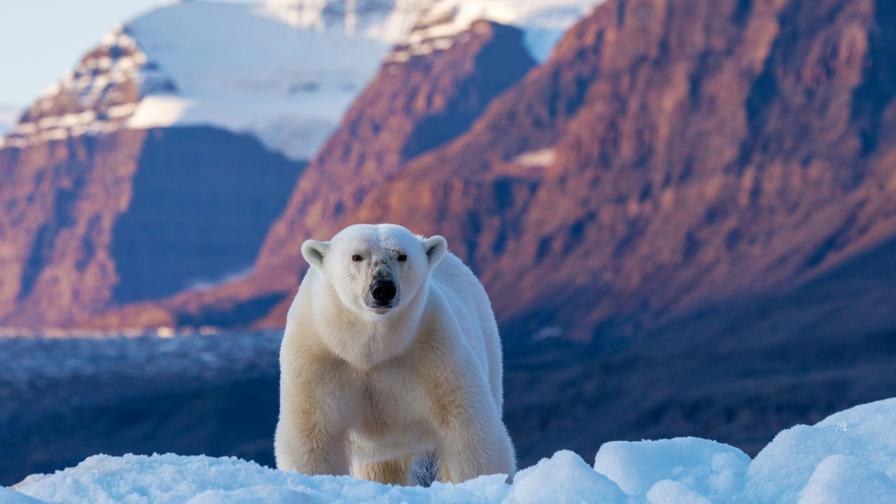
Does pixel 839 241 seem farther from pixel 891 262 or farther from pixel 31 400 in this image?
pixel 31 400

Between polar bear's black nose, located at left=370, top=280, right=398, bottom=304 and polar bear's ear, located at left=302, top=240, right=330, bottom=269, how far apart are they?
0.79m

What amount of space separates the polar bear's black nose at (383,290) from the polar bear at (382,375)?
22cm

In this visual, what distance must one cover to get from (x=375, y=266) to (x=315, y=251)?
858mm

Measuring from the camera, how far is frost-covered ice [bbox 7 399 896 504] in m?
8.53

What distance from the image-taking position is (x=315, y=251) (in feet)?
39.9

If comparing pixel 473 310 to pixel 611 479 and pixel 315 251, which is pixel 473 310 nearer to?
pixel 315 251

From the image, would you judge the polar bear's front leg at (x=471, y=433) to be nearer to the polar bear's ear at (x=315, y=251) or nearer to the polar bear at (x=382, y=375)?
the polar bear at (x=382, y=375)

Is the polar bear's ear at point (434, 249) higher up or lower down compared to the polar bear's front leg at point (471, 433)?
higher up

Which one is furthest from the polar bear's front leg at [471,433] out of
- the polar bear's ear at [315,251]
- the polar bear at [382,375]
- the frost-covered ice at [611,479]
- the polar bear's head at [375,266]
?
the frost-covered ice at [611,479]

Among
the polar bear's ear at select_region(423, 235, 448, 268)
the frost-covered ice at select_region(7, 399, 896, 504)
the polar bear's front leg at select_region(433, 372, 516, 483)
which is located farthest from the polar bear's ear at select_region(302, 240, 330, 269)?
the frost-covered ice at select_region(7, 399, 896, 504)

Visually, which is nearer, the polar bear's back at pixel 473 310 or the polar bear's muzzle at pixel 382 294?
the polar bear's muzzle at pixel 382 294

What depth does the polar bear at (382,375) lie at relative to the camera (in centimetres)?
1177

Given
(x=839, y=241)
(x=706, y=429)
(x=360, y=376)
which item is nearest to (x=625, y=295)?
(x=839, y=241)

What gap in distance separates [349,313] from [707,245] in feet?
A: 584
